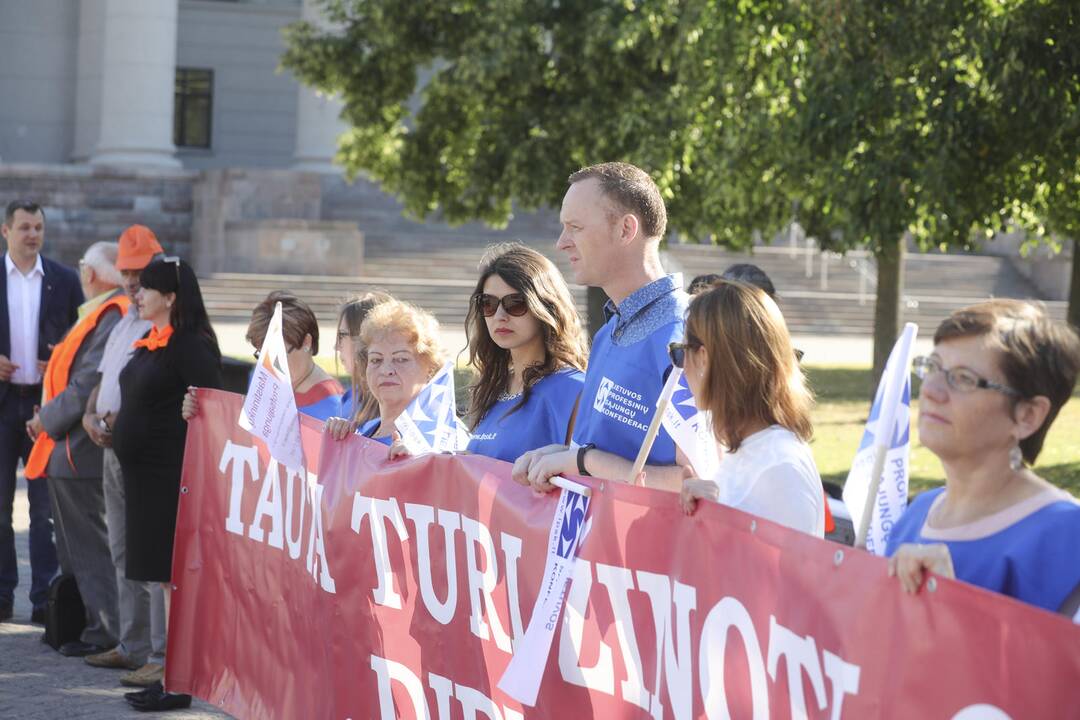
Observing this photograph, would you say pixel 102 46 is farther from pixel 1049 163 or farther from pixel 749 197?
pixel 1049 163

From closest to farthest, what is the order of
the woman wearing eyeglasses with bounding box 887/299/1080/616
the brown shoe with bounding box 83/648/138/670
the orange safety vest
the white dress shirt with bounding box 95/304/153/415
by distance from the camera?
the woman wearing eyeglasses with bounding box 887/299/1080/616, the white dress shirt with bounding box 95/304/153/415, the brown shoe with bounding box 83/648/138/670, the orange safety vest

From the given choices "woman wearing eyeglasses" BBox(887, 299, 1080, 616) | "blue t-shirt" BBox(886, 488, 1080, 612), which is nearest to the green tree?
"woman wearing eyeglasses" BBox(887, 299, 1080, 616)

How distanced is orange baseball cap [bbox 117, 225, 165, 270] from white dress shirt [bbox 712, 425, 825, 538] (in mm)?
4198

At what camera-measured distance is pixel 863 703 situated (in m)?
2.85

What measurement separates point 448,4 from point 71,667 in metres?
15.8

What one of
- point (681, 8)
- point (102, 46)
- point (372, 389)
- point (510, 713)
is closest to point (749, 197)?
point (681, 8)

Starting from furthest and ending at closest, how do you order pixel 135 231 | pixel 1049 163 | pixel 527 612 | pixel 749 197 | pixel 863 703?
pixel 749 197
pixel 1049 163
pixel 135 231
pixel 527 612
pixel 863 703

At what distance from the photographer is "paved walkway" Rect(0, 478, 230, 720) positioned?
6445mm

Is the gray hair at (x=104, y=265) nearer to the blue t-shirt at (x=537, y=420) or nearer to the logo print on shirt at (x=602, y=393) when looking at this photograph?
the blue t-shirt at (x=537, y=420)

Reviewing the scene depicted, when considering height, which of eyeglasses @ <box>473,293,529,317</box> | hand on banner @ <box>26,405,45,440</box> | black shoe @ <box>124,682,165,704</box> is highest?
eyeglasses @ <box>473,293,529,317</box>

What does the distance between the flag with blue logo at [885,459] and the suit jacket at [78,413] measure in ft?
16.1

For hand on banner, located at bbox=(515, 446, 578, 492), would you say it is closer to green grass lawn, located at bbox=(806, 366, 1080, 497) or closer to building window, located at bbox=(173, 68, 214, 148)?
green grass lawn, located at bbox=(806, 366, 1080, 497)

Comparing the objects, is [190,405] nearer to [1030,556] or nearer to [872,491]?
[872,491]

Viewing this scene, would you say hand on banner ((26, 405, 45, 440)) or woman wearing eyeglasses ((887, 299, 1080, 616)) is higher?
woman wearing eyeglasses ((887, 299, 1080, 616))
